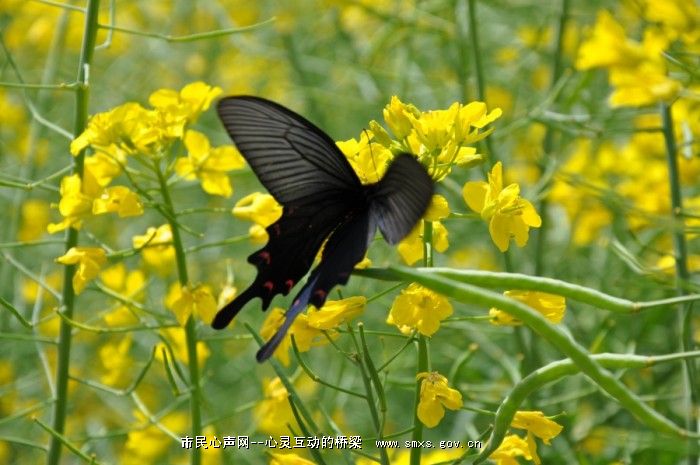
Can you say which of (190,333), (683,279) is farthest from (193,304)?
(683,279)

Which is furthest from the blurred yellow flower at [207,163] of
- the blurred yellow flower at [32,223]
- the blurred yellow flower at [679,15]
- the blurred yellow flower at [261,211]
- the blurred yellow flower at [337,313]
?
the blurred yellow flower at [32,223]

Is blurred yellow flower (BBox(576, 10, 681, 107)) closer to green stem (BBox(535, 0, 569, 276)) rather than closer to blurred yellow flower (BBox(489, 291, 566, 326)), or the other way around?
green stem (BBox(535, 0, 569, 276))

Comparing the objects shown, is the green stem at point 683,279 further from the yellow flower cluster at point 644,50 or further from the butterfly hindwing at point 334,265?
the butterfly hindwing at point 334,265

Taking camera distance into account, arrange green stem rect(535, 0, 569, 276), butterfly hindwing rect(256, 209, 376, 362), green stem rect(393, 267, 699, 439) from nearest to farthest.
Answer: green stem rect(393, 267, 699, 439) → butterfly hindwing rect(256, 209, 376, 362) → green stem rect(535, 0, 569, 276)

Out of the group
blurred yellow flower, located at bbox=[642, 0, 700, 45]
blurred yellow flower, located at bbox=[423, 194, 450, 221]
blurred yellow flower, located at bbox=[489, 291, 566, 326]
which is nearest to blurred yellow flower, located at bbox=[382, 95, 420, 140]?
blurred yellow flower, located at bbox=[423, 194, 450, 221]

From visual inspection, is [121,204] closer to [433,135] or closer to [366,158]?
[366,158]
